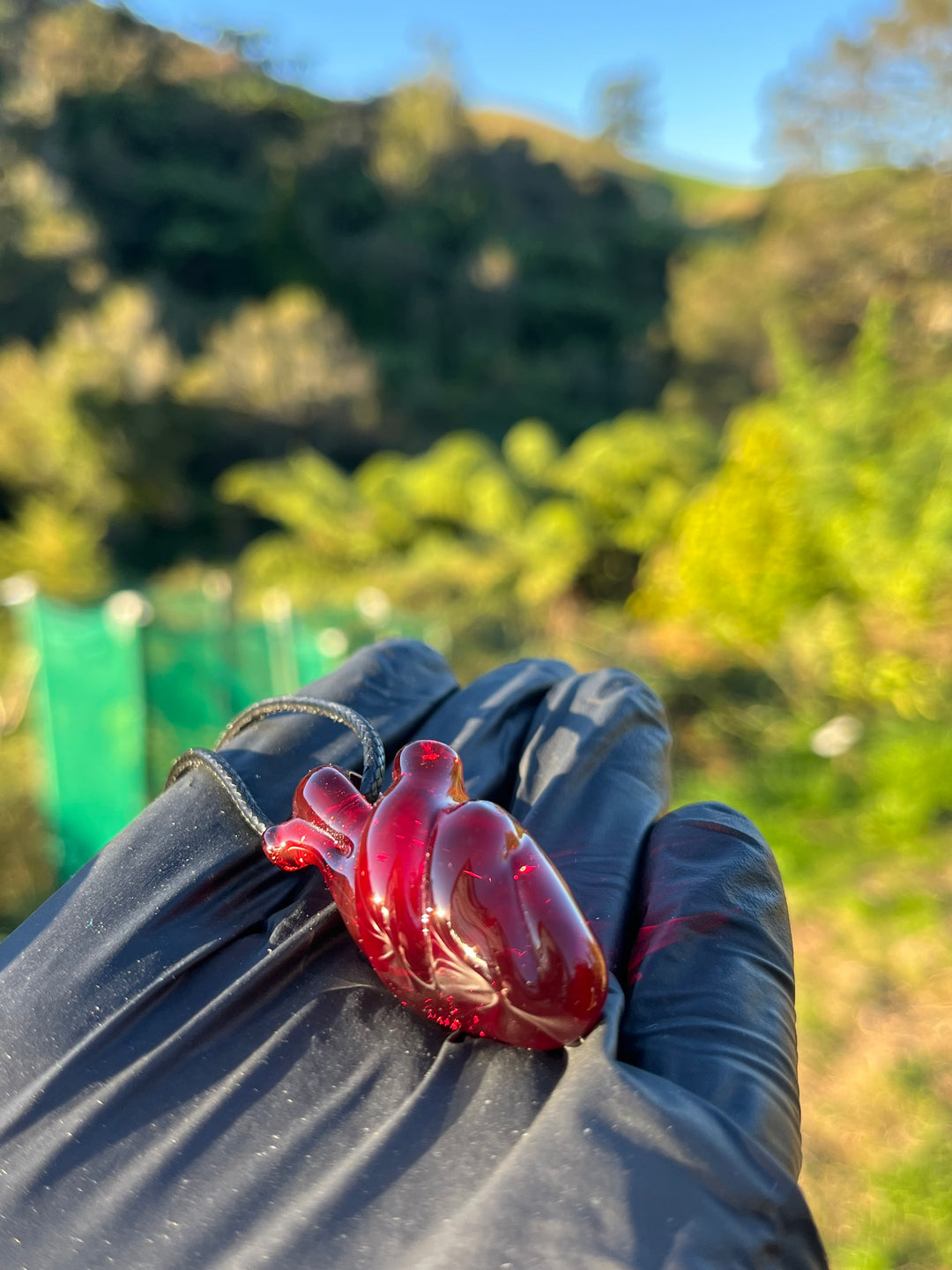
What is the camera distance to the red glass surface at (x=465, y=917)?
2.32ft

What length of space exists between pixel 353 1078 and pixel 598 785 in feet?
1.50

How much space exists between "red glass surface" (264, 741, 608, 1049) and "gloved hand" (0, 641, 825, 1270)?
0.18ft

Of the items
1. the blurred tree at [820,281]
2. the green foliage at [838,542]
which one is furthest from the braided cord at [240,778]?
the blurred tree at [820,281]

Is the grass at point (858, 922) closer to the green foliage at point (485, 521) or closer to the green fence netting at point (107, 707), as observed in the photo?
the green fence netting at point (107, 707)

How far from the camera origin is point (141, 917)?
0.84 metres

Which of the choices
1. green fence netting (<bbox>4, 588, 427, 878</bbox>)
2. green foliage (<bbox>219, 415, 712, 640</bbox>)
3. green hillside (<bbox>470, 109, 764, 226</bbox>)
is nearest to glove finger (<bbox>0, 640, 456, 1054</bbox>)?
green fence netting (<bbox>4, 588, 427, 878</bbox>)

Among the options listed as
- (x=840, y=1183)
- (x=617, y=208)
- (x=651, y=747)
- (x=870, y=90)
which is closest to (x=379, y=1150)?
(x=651, y=747)

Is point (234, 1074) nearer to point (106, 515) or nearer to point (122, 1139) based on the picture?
point (122, 1139)

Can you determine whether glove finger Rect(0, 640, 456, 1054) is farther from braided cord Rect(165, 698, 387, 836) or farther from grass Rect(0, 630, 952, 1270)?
grass Rect(0, 630, 952, 1270)

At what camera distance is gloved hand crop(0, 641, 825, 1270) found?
630mm

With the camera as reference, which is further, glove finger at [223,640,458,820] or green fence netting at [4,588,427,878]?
green fence netting at [4,588,427,878]

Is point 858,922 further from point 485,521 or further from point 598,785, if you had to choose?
point 485,521

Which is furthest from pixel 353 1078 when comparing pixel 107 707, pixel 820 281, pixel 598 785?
pixel 820 281

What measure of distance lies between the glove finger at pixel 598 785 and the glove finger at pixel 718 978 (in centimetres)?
4
